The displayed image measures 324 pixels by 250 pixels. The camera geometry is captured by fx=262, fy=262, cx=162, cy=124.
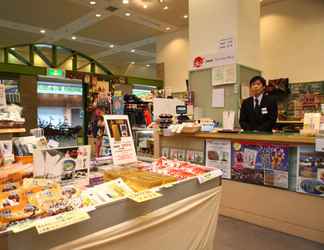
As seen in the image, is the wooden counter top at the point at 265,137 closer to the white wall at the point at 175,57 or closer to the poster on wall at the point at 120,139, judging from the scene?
the poster on wall at the point at 120,139

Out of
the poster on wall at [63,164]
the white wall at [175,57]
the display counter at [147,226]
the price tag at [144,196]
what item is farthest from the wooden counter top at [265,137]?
the white wall at [175,57]

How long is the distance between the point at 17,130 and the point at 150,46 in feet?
27.5

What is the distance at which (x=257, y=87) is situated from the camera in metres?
3.40

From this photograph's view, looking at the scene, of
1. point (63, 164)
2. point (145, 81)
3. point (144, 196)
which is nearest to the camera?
point (144, 196)

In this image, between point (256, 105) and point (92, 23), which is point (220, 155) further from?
point (92, 23)

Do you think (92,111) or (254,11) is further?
(92,111)

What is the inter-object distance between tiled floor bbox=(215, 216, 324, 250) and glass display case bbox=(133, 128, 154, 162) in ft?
5.44

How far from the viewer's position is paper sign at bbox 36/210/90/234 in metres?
0.90

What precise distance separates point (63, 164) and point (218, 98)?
3009 millimetres

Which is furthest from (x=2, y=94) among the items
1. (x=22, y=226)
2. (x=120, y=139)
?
(x=22, y=226)

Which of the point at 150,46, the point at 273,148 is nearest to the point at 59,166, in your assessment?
the point at 273,148

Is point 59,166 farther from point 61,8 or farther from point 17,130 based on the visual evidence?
point 61,8

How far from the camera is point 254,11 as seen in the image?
4.13 meters

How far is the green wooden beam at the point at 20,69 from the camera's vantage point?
18.1 ft
